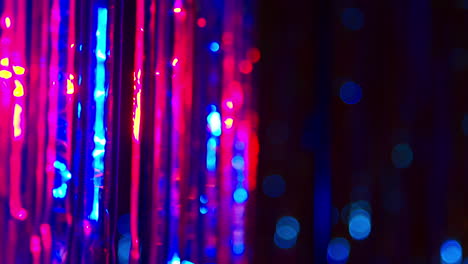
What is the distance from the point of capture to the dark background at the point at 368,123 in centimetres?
145

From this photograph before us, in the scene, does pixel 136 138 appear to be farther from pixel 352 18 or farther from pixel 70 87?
pixel 352 18

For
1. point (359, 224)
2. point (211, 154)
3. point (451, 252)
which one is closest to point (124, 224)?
point (211, 154)

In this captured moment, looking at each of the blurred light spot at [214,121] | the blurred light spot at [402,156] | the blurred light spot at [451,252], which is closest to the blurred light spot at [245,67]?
the blurred light spot at [214,121]

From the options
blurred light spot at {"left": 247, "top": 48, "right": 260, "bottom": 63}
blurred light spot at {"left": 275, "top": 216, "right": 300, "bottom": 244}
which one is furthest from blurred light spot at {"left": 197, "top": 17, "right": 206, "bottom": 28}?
blurred light spot at {"left": 275, "top": 216, "right": 300, "bottom": 244}

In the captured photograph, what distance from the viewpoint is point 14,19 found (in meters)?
1.53

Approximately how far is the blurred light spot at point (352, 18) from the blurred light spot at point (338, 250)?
0.64 m

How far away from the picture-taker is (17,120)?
4.94ft

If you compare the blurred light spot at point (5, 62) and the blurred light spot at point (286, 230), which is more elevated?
the blurred light spot at point (5, 62)

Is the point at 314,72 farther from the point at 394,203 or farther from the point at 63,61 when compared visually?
the point at 63,61

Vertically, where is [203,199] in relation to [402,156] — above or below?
below

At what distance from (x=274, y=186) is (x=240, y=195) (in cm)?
11

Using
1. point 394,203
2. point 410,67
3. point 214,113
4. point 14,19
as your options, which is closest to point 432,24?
point 410,67

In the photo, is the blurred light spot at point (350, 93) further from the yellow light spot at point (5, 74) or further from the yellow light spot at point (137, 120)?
the yellow light spot at point (5, 74)

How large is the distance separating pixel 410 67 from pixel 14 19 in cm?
124
